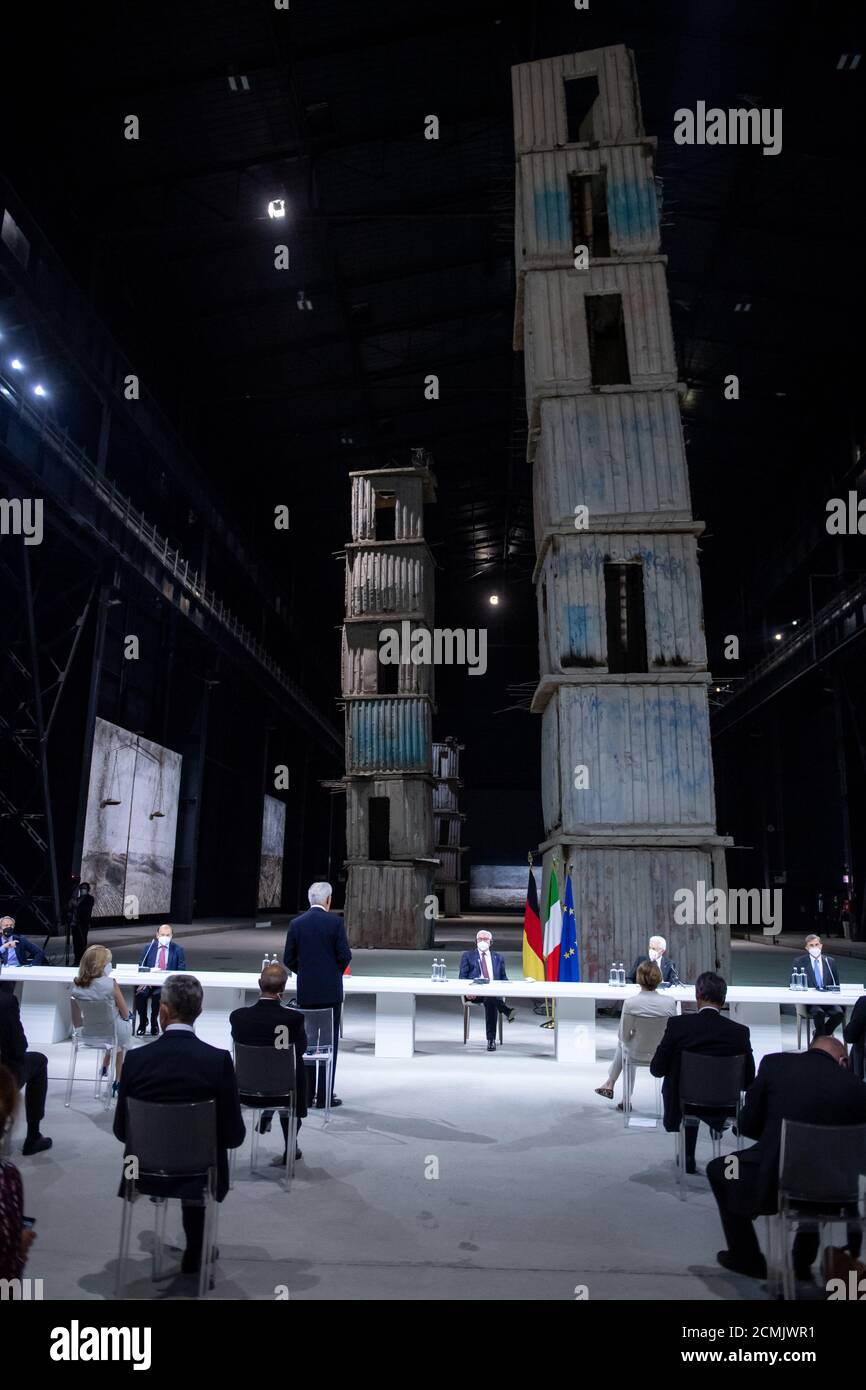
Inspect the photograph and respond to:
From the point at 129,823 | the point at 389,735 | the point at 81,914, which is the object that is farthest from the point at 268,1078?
the point at 129,823

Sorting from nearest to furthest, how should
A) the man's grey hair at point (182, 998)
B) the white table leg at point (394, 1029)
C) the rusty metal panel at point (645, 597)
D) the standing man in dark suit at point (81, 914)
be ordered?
the man's grey hair at point (182, 998), the white table leg at point (394, 1029), the rusty metal panel at point (645, 597), the standing man in dark suit at point (81, 914)

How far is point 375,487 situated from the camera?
26.4m

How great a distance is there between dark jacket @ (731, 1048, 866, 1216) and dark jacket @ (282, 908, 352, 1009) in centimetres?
363

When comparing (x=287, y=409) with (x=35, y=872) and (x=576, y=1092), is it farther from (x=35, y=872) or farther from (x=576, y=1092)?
(x=576, y=1092)

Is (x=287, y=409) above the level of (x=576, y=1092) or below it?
above

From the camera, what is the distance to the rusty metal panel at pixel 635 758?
506 inches

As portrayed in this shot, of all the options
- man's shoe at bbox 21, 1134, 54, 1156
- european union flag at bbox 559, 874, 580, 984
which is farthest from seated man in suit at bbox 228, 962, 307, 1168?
european union flag at bbox 559, 874, 580, 984

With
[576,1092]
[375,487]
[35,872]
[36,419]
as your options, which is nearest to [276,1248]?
[576,1092]

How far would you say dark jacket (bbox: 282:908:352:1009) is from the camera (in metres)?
7.12

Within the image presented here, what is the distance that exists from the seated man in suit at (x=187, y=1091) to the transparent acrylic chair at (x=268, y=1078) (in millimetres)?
1181

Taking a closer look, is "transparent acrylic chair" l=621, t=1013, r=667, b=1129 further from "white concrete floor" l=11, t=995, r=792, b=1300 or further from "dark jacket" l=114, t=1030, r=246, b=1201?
"dark jacket" l=114, t=1030, r=246, b=1201

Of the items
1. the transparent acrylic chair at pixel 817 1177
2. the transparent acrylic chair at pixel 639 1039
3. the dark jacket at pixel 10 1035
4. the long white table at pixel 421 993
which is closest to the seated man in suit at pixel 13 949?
the long white table at pixel 421 993

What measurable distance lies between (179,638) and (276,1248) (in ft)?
91.2

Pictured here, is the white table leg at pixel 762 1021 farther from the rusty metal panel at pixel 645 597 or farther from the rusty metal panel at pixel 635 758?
the rusty metal panel at pixel 645 597
